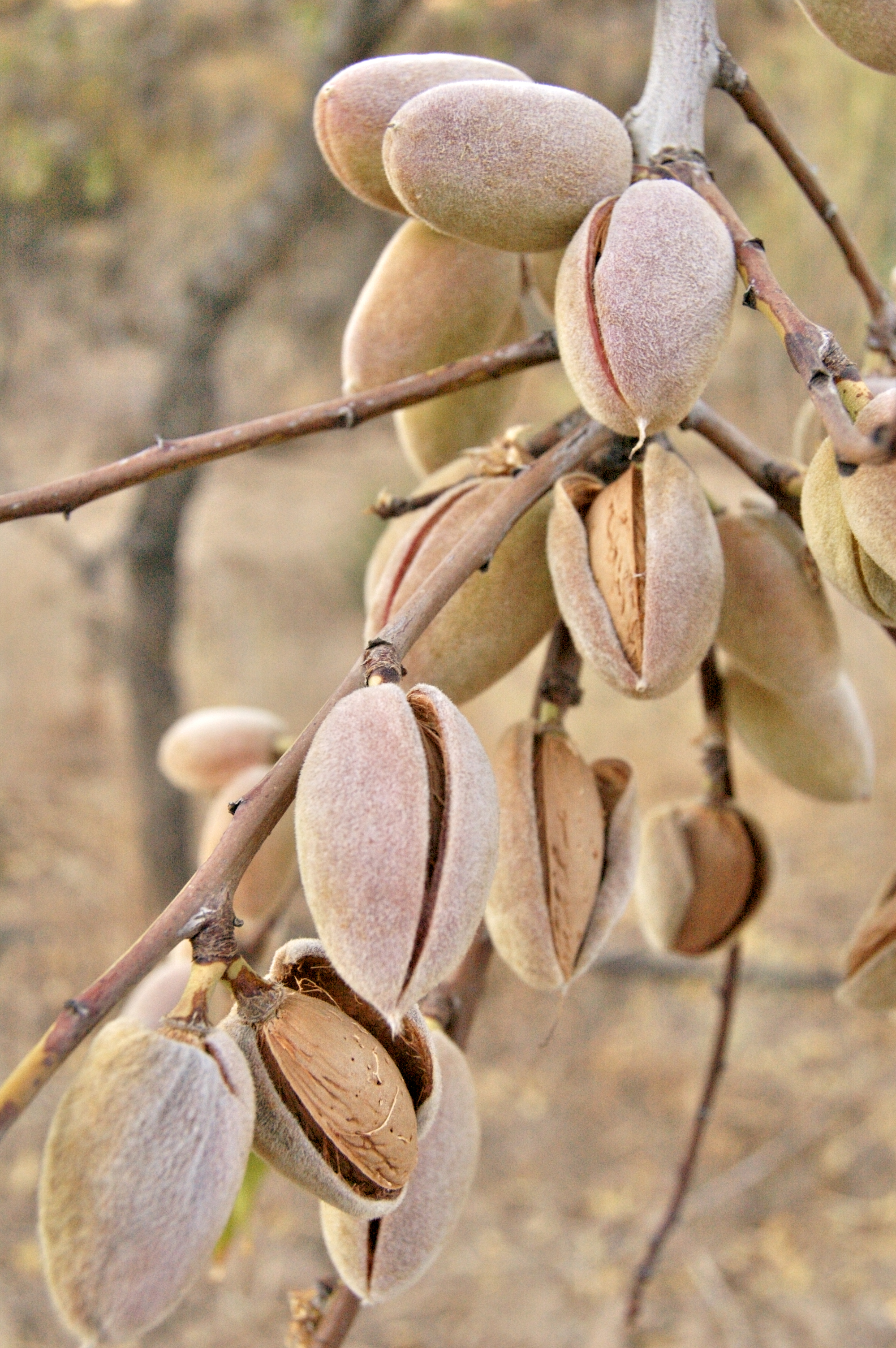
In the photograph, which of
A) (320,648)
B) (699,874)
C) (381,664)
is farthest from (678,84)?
(320,648)

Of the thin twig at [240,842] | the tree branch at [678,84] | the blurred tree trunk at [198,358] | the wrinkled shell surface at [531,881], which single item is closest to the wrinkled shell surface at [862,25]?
the tree branch at [678,84]

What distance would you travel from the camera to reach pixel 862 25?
53 centimetres

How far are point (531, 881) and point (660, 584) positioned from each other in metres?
0.15

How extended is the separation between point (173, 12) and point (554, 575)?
200 inches

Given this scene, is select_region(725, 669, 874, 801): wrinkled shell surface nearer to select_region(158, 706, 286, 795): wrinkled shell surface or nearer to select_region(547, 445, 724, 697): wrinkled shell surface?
select_region(547, 445, 724, 697): wrinkled shell surface

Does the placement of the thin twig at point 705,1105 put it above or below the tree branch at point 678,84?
below

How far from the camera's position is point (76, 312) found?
15.9ft

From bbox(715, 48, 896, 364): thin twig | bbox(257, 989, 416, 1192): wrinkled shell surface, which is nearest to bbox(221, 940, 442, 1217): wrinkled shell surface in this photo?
bbox(257, 989, 416, 1192): wrinkled shell surface

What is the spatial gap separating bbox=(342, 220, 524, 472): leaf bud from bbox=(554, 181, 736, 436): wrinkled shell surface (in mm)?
140

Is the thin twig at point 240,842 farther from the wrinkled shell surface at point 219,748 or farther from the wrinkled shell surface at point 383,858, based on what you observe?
the wrinkled shell surface at point 219,748

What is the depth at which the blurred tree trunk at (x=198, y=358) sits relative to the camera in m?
1.65

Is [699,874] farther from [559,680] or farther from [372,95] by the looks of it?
[372,95]

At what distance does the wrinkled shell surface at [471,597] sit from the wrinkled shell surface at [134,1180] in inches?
8.7

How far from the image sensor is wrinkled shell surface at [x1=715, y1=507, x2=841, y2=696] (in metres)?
0.56
